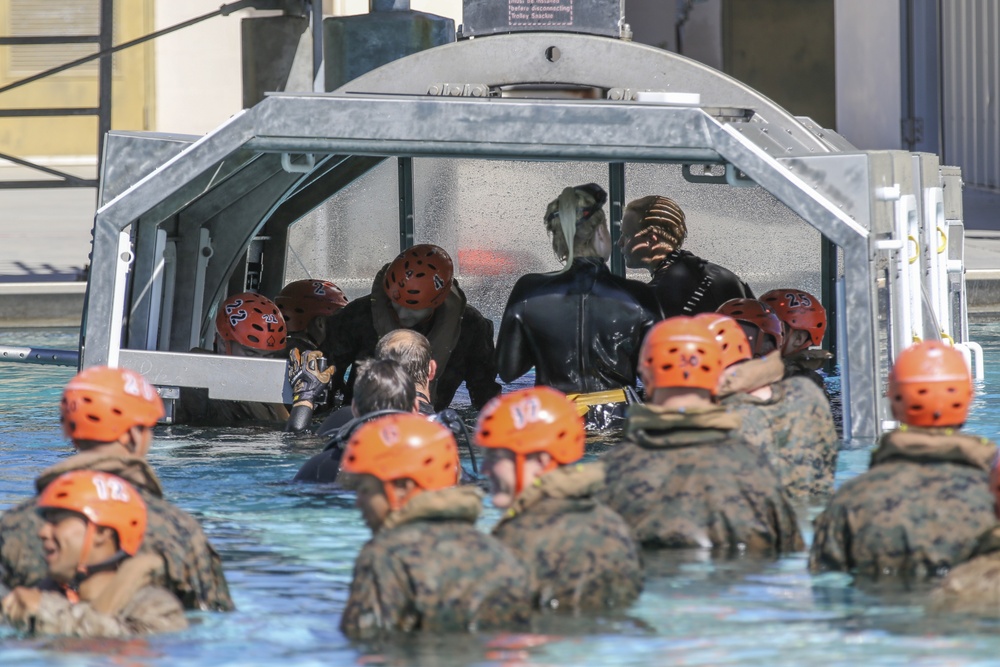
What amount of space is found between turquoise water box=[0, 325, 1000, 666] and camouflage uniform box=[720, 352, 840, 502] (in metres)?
0.22

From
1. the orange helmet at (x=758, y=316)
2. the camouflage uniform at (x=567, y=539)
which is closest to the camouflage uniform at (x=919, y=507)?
the camouflage uniform at (x=567, y=539)

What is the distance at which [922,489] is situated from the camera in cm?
641

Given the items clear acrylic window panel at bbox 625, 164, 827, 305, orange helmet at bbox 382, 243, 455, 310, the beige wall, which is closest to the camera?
orange helmet at bbox 382, 243, 455, 310

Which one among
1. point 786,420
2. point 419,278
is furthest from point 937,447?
point 419,278

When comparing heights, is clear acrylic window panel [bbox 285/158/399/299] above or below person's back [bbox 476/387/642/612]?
above

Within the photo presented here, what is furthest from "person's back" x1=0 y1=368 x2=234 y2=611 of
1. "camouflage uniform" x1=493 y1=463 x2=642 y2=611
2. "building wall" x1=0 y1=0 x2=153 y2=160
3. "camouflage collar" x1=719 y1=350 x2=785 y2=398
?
"building wall" x1=0 y1=0 x2=153 y2=160

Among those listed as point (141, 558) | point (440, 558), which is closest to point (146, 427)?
point (141, 558)

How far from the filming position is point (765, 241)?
14.7 metres

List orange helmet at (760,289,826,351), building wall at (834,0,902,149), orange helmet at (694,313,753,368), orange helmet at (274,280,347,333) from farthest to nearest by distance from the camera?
1. building wall at (834,0,902,149)
2. orange helmet at (274,280,347,333)
3. orange helmet at (760,289,826,351)
4. orange helmet at (694,313,753,368)

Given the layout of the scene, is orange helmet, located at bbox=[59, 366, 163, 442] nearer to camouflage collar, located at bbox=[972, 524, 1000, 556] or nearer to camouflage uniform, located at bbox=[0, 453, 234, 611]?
camouflage uniform, located at bbox=[0, 453, 234, 611]

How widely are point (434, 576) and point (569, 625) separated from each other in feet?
2.15

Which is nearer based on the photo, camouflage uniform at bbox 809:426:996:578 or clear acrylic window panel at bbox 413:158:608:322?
camouflage uniform at bbox 809:426:996:578

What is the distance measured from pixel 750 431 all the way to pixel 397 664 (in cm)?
248

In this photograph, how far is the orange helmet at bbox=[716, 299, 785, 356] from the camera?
31.1ft
